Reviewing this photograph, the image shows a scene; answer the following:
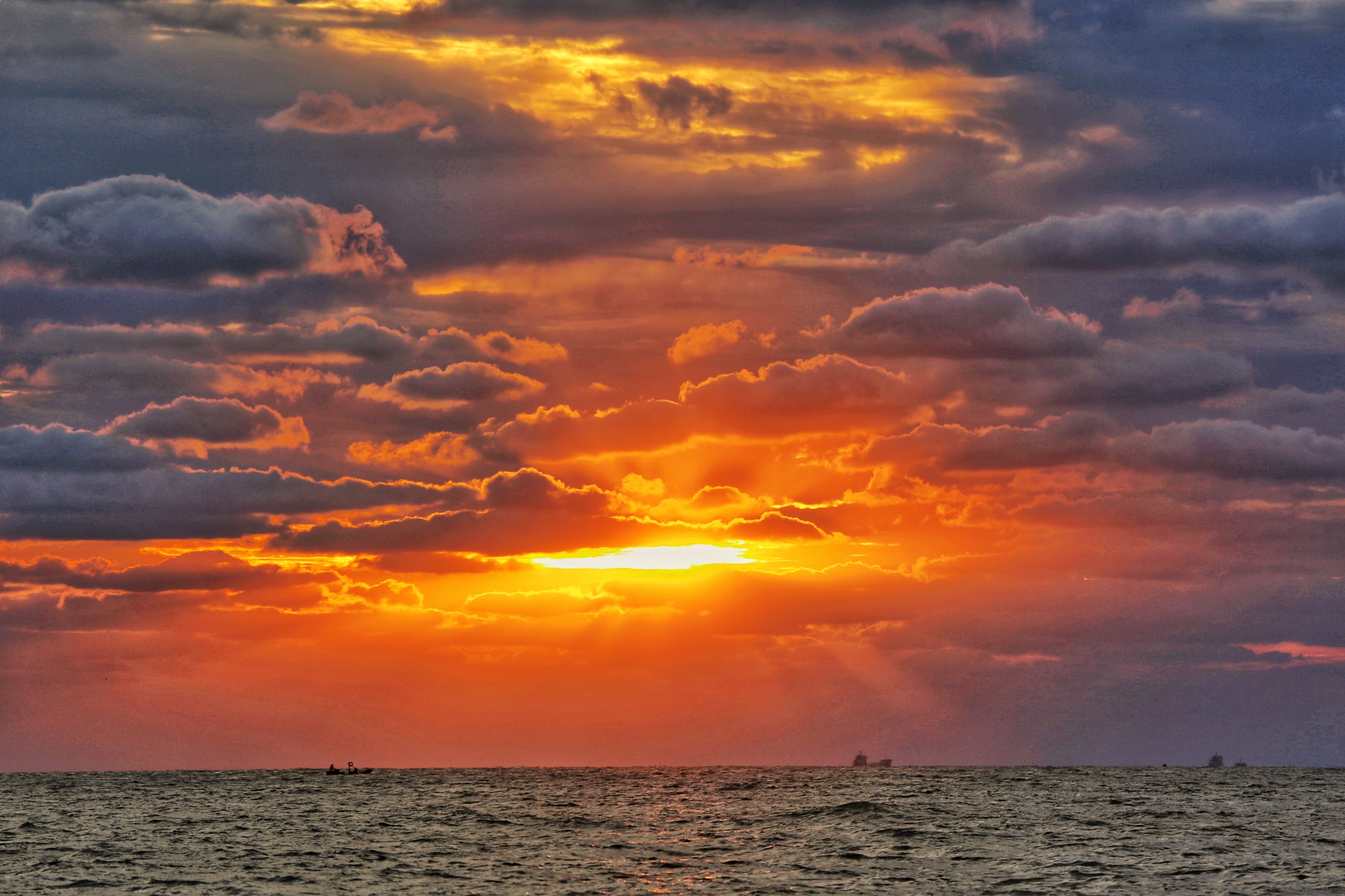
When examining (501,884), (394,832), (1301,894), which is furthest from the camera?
(394,832)

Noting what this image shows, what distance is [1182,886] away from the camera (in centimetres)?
8325

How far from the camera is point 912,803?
17625 cm

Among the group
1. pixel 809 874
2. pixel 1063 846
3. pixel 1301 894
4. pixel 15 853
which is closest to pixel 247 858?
pixel 15 853

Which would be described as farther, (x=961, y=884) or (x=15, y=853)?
(x=15, y=853)

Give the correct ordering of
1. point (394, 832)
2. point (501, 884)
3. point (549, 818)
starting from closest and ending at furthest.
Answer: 1. point (501, 884)
2. point (394, 832)
3. point (549, 818)

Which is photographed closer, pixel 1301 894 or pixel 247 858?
pixel 1301 894

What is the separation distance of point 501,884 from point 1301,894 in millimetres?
48891

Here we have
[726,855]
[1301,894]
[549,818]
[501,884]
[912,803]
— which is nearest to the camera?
[1301,894]

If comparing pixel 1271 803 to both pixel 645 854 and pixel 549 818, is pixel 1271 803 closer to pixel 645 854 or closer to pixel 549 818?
pixel 549 818

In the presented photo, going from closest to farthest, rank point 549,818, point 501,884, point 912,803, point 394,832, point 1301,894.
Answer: point 1301,894 < point 501,884 < point 394,832 < point 549,818 < point 912,803

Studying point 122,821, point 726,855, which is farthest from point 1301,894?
point 122,821

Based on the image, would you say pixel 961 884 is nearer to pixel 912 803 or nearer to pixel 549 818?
pixel 549 818

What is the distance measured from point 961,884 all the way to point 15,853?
7703cm

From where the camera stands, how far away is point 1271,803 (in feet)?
594
